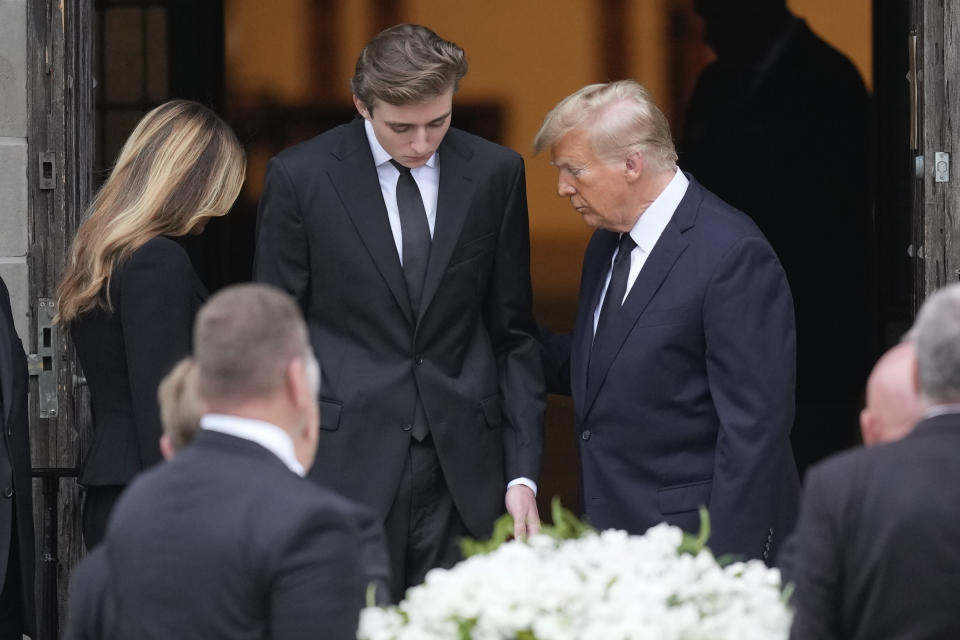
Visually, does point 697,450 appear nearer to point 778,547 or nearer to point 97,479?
point 778,547

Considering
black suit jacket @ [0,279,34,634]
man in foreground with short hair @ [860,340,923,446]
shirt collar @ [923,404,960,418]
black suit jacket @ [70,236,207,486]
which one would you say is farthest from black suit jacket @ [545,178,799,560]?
black suit jacket @ [0,279,34,634]

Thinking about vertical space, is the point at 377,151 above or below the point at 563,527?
above

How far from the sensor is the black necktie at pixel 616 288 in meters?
3.62

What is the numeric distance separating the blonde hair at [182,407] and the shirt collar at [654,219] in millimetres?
1542

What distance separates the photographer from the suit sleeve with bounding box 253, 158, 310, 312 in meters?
3.60

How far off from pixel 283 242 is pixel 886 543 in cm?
189

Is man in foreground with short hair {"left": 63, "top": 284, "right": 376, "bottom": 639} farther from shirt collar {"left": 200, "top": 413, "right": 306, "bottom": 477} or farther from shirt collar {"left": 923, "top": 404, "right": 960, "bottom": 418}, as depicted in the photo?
shirt collar {"left": 923, "top": 404, "right": 960, "bottom": 418}

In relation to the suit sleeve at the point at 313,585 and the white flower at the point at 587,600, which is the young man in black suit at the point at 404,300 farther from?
the suit sleeve at the point at 313,585

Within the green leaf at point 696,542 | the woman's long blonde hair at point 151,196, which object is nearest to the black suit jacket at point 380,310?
the woman's long blonde hair at point 151,196

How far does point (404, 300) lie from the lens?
11.9 feet

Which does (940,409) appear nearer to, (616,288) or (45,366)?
(616,288)

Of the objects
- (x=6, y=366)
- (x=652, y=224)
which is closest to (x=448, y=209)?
(x=652, y=224)

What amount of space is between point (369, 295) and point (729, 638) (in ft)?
5.45

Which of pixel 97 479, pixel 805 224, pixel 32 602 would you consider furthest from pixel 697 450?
pixel 805 224
